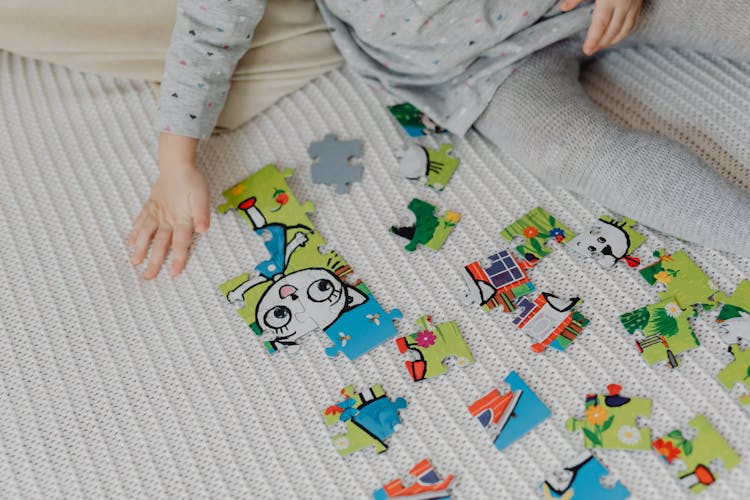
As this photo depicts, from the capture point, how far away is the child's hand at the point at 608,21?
0.95 meters

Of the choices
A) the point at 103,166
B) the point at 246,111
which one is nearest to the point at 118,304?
the point at 103,166

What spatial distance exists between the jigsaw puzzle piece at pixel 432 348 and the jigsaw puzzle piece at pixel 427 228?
0.38 ft

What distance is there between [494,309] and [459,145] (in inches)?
10.7

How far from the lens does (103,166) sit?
1.07 m

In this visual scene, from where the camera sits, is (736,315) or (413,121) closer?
(736,315)

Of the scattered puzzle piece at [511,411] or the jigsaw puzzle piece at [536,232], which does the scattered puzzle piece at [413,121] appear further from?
the scattered puzzle piece at [511,411]

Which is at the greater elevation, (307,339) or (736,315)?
(736,315)

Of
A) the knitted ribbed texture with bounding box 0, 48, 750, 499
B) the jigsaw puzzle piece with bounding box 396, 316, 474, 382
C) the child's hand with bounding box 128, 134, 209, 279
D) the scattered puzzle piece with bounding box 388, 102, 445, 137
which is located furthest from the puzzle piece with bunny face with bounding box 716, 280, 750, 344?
the child's hand with bounding box 128, 134, 209, 279

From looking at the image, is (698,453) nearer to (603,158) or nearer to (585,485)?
(585,485)

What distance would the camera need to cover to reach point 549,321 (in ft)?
2.79

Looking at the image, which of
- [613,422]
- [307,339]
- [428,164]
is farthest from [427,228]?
[613,422]

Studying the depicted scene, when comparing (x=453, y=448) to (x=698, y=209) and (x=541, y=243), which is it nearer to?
(x=541, y=243)

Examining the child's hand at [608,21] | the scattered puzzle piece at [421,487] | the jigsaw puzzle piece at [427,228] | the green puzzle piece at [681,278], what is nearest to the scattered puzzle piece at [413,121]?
the jigsaw puzzle piece at [427,228]

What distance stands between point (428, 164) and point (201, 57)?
34 cm
